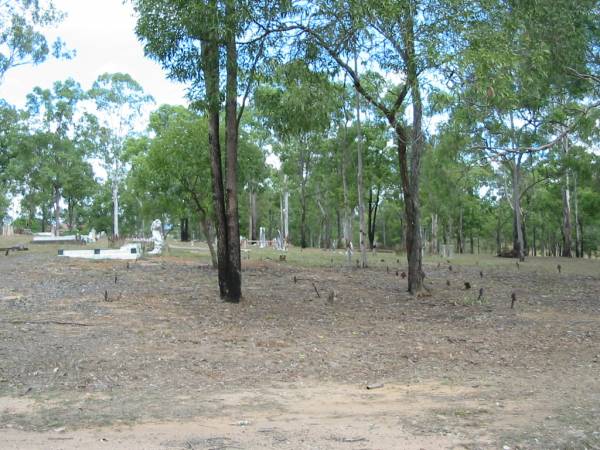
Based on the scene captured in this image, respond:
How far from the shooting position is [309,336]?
10.3 m

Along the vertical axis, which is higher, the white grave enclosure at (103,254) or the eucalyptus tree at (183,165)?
the eucalyptus tree at (183,165)

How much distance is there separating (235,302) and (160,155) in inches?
363

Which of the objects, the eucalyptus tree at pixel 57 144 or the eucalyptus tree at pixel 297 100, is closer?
the eucalyptus tree at pixel 297 100

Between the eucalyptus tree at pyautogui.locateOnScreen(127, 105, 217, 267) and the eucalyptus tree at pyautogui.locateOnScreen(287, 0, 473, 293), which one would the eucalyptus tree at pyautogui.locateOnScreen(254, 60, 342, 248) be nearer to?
the eucalyptus tree at pyautogui.locateOnScreen(287, 0, 473, 293)

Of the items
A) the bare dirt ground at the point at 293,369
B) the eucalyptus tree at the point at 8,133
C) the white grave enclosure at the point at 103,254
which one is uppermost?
the eucalyptus tree at the point at 8,133

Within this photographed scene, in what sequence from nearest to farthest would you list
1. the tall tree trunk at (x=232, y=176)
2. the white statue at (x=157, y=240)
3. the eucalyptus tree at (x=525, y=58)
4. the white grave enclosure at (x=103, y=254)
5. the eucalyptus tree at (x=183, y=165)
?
the eucalyptus tree at (x=525, y=58) < the tall tree trunk at (x=232, y=176) < the eucalyptus tree at (x=183, y=165) < the white grave enclosure at (x=103, y=254) < the white statue at (x=157, y=240)

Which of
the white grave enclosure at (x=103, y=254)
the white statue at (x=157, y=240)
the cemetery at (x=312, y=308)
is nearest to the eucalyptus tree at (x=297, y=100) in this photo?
the cemetery at (x=312, y=308)

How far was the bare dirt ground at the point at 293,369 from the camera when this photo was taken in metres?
5.47

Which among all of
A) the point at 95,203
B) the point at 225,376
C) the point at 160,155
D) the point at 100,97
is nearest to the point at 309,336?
the point at 225,376

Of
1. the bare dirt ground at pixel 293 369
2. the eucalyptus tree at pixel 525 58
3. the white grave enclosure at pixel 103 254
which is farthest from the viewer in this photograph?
the white grave enclosure at pixel 103 254

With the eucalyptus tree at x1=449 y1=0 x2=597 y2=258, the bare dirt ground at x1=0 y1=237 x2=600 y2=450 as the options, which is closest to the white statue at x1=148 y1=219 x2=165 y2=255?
the bare dirt ground at x1=0 y1=237 x2=600 y2=450

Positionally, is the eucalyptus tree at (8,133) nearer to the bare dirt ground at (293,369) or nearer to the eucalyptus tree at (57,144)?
the eucalyptus tree at (57,144)

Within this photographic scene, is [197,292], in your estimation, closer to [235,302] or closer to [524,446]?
[235,302]

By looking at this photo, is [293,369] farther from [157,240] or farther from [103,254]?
[157,240]
